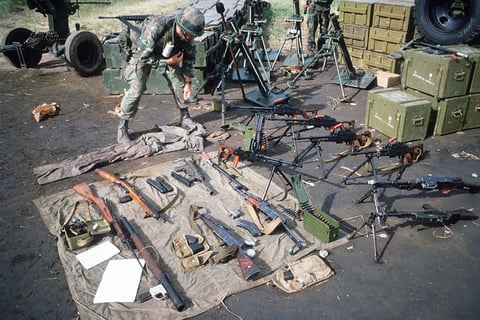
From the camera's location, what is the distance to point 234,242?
14.2 feet

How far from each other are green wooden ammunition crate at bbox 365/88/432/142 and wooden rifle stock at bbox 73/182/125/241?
15.3ft

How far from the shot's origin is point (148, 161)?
6.44 meters

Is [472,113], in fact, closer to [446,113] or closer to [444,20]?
[446,113]

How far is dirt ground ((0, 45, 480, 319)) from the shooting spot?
3750mm

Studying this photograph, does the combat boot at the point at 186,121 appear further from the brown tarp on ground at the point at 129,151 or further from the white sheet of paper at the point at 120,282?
the white sheet of paper at the point at 120,282

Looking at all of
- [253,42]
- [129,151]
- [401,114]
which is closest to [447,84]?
[401,114]

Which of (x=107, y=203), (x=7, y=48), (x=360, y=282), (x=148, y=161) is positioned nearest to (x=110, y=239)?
(x=107, y=203)

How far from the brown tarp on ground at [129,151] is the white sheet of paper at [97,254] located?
1888mm

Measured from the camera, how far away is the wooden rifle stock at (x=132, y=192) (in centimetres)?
496

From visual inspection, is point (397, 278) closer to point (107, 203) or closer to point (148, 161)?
point (107, 203)

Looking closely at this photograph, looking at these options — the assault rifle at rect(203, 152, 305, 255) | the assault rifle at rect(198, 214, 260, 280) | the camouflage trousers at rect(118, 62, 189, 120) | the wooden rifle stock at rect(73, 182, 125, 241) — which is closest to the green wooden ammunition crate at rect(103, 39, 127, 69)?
the camouflage trousers at rect(118, 62, 189, 120)

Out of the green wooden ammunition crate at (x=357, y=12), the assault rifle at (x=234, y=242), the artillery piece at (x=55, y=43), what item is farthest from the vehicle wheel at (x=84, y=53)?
the assault rifle at (x=234, y=242)

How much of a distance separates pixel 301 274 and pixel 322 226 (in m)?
0.65

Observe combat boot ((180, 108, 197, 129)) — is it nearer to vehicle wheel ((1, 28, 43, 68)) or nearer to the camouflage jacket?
the camouflage jacket
